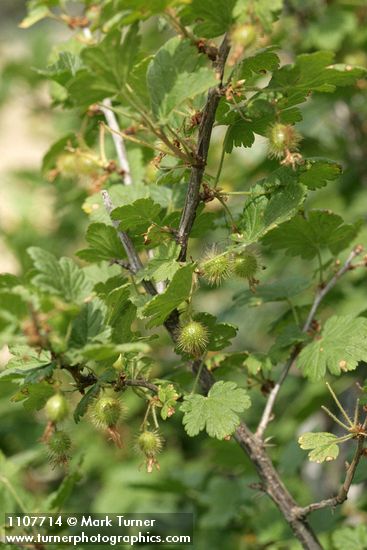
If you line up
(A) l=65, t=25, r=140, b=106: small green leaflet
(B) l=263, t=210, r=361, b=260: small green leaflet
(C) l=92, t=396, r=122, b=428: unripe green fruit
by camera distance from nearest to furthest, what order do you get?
1. (A) l=65, t=25, r=140, b=106: small green leaflet
2. (C) l=92, t=396, r=122, b=428: unripe green fruit
3. (B) l=263, t=210, r=361, b=260: small green leaflet

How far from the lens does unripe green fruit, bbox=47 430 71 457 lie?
1.51m

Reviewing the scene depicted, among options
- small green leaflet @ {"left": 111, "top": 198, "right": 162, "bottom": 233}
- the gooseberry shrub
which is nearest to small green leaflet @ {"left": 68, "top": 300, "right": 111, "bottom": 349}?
the gooseberry shrub

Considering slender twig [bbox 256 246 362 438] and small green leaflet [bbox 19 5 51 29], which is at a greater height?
small green leaflet [bbox 19 5 51 29]

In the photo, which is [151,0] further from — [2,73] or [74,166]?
[2,73]

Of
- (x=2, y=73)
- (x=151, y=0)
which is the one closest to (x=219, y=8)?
(x=151, y=0)

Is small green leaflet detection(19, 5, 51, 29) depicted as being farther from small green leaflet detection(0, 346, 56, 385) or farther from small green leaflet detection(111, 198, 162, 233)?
small green leaflet detection(0, 346, 56, 385)

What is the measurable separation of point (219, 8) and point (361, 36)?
5.97ft

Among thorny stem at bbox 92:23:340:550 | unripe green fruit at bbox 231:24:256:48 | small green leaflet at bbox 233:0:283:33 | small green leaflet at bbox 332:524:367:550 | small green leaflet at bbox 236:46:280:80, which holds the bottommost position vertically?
small green leaflet at bbox 332:524:367:550

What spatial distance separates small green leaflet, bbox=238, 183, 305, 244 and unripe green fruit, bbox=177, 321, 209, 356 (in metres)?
0.21

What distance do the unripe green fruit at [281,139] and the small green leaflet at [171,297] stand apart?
32 centimetres

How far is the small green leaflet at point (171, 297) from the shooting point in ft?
4.68

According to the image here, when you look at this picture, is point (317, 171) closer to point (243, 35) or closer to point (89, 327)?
point (243, 35)

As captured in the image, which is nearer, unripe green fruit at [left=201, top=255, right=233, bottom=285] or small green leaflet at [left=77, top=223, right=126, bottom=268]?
unripe green fruit at [left=201, top=255, right=233, bottom=285]

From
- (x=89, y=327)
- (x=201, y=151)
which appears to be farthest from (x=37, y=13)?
(x=89, y=327)
